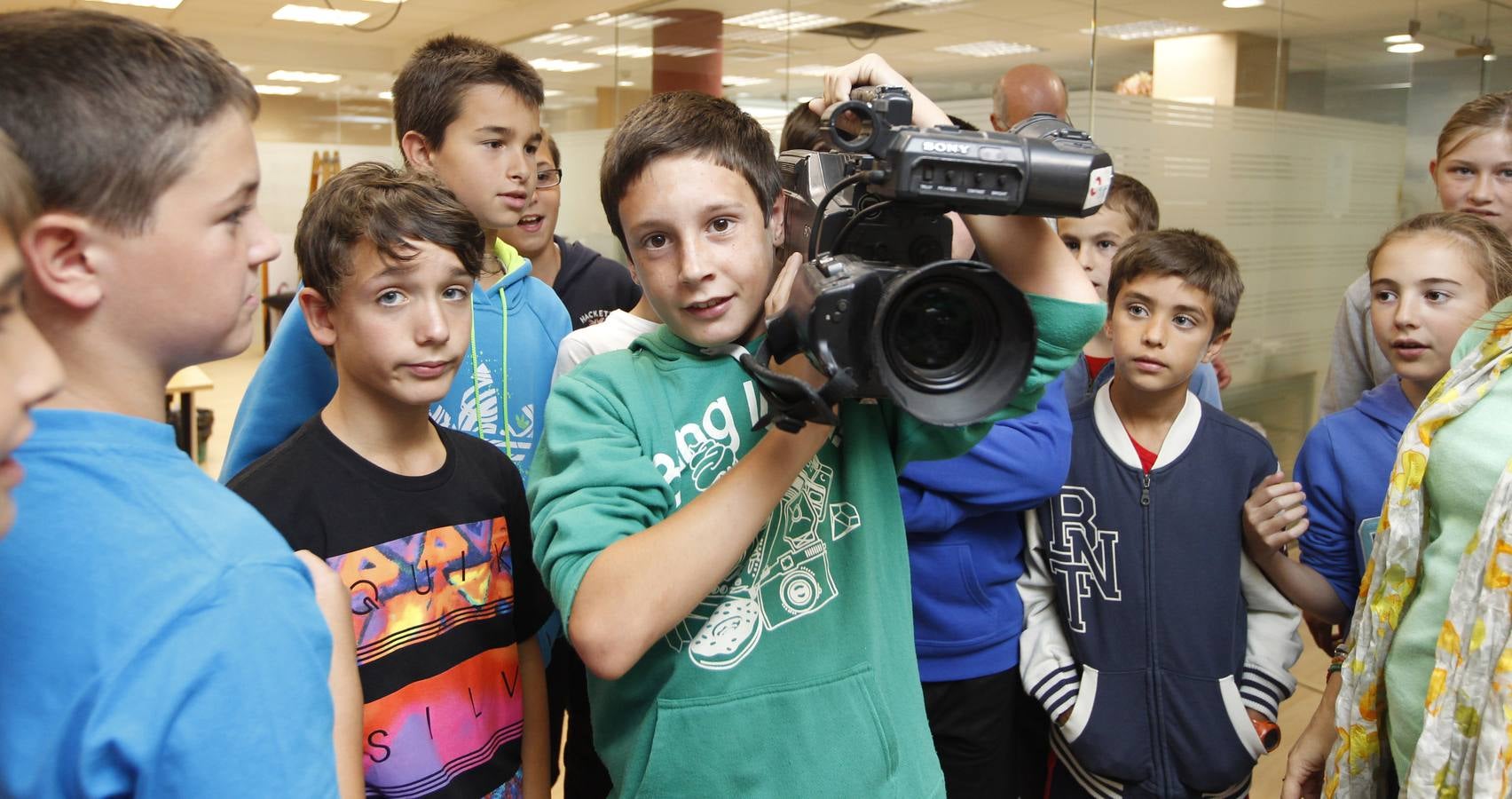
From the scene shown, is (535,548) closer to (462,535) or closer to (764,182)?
(462,535)

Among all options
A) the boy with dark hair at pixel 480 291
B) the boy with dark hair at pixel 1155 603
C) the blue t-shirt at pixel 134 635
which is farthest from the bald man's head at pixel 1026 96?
the blue t-shirt at pixel 134 635

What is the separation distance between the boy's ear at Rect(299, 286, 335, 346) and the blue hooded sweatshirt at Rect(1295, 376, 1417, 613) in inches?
53.3

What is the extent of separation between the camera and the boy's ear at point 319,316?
3.83ft

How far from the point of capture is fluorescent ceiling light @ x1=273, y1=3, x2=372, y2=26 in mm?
7387

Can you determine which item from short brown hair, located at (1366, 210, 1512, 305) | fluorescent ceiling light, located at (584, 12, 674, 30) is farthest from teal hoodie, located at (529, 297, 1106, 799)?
fluorescent ceiling light, located at (584, 12, 674, 30)

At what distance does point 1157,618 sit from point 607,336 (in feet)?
2.78

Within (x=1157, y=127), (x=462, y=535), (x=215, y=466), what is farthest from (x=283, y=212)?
(x=462, y=535)

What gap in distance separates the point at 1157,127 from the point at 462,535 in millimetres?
3364

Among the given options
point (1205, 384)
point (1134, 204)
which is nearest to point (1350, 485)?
point (1205, 384)

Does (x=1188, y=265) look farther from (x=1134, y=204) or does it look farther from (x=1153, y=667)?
(x=1153, y=667)

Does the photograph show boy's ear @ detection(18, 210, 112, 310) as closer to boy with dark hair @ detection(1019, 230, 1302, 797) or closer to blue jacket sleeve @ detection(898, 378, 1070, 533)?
blue jacket sleeve @ detection(898, 378, 1070, 533)

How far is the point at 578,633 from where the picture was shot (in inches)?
32.0

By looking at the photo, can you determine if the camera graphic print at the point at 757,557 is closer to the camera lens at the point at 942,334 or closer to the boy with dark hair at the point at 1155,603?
the camera lens at the point at 942,334

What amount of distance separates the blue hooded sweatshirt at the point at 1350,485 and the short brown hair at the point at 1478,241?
0.63 feet
